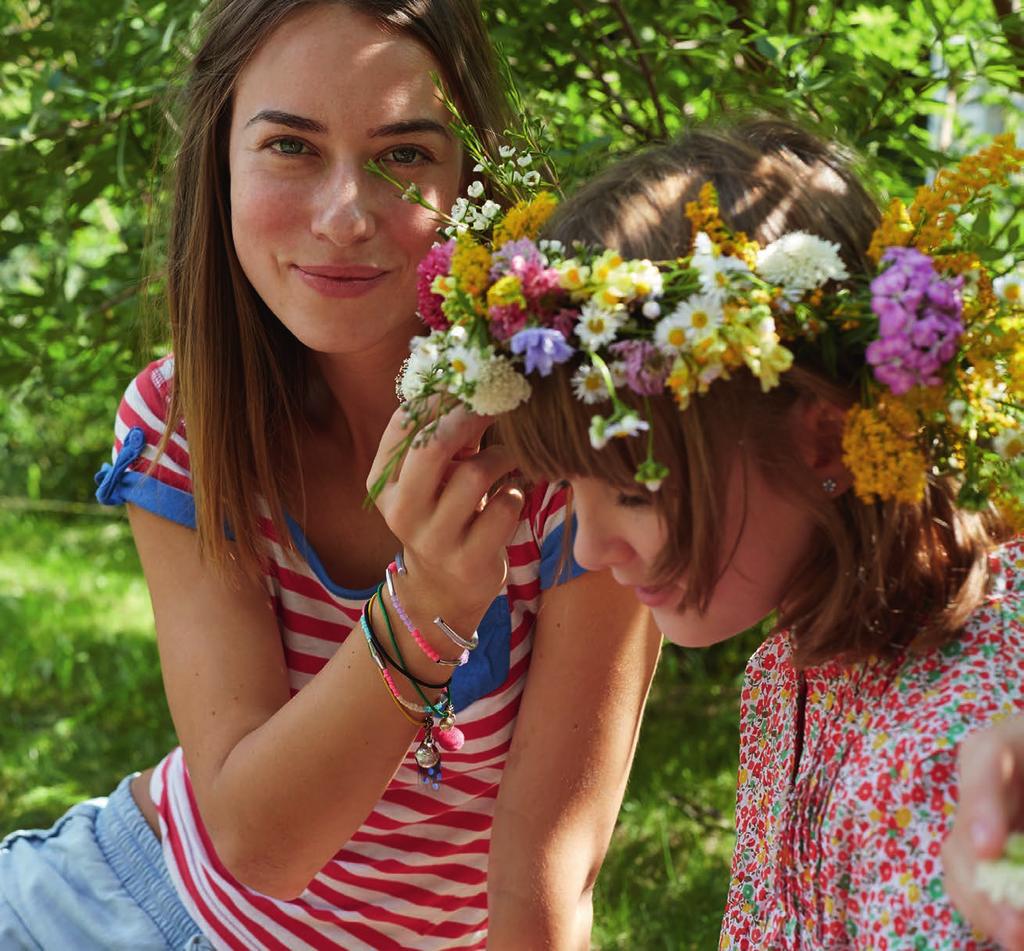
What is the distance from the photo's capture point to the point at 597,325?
142cm

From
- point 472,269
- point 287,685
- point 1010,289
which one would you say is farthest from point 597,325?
point 287,685

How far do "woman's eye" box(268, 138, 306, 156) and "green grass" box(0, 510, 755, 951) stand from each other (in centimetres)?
188

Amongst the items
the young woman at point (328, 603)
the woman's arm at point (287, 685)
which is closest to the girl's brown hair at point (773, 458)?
the woman's arm at point (287, 685)

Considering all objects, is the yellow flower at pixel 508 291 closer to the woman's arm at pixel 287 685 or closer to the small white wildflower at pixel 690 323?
the small white wildflower at pixel 690 323

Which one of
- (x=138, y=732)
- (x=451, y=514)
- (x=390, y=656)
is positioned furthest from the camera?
(x=138, y=732)

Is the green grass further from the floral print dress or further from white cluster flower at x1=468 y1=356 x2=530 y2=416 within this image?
white cluster flower at x1=468 y1=356 x2=530 y2=416

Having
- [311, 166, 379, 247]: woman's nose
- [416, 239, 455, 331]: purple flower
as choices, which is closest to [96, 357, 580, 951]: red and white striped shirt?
[311, 166, 379, 247]: woman's nose

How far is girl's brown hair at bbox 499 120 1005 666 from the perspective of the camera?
150 centimetres

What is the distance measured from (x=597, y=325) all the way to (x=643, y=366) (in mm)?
64

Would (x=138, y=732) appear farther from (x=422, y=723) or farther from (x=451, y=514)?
(x=451, y=514)

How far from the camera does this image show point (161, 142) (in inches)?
111

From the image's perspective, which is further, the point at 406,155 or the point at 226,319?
the point at 226,319

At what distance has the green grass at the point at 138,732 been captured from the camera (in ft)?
10.6

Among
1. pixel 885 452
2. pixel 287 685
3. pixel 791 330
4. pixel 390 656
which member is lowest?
pixel 287 685
